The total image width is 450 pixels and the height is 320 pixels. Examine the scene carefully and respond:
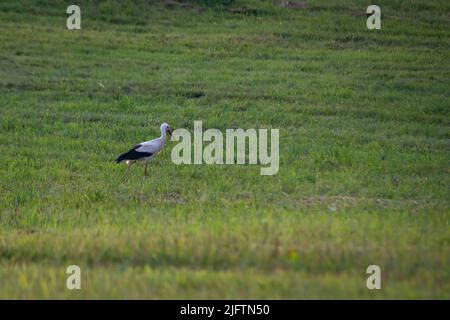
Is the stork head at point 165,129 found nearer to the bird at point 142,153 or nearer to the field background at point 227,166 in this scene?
the bird at point 142,153

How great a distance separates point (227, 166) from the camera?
14.8 m

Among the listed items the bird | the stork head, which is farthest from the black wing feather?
the stork head

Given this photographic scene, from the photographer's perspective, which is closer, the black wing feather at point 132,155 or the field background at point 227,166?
the field background at point 227,166

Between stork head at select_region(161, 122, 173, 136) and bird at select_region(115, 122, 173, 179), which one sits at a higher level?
stork head at select_region(161, 122, 173, 136)

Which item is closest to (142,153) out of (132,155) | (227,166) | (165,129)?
(132,155)

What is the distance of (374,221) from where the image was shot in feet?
31.0

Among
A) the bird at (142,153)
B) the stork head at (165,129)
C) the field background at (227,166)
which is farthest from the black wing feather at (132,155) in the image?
the stork head at (165,129)

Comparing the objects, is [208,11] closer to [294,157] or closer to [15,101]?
[15,101]

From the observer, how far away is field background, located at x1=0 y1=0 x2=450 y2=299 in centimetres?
800

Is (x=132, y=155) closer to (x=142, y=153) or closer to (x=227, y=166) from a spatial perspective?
(x=142, y=153)

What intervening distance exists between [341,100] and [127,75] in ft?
19.7

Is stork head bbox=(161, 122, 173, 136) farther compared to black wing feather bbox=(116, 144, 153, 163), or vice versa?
stork head bbox=(161, 122, 173, 136)

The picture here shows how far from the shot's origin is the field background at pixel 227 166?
8.00 meters

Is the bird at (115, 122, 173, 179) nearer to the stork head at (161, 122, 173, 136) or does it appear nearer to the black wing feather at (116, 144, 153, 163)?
the black wing feather at (116, 144, 153, 163)
